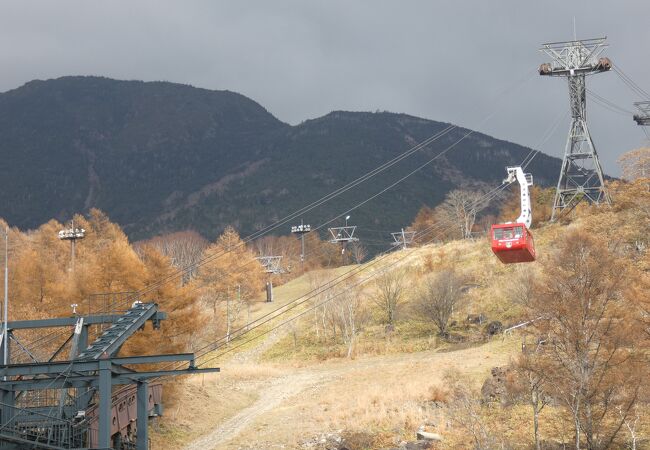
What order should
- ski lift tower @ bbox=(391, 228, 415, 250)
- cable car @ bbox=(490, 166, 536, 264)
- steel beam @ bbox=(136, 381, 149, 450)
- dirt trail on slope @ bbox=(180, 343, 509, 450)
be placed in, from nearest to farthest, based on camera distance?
steel beam @ bbox=(136, 381, 149, 450), cable car @ bbox=(490, 166, 536, 264), dirt trail on slope @ bbox=(180, 343, 509, 450), ski lift tower @ bbox=(391, 228, 415, 250)

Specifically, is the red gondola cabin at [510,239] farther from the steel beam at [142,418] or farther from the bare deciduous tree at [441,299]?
the bare deciduous tree at [441,299]

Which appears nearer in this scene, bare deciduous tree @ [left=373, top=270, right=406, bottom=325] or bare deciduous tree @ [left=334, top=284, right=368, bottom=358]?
bare deciduous tree @ [left=334, top=284, right=368, bottom=358]

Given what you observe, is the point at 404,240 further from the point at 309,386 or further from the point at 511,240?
the point at 511,240

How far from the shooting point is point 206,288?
7788cm

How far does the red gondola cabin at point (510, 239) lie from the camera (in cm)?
3703

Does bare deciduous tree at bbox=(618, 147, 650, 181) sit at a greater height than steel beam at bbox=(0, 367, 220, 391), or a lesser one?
greater

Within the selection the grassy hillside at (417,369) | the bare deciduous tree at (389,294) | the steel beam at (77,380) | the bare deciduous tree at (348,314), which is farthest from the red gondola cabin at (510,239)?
the bare deciduous tree at (389,294)

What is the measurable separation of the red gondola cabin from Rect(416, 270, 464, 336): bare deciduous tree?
27.3 m

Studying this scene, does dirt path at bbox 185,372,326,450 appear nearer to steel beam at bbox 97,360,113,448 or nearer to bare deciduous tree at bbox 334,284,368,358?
bare deciduous tree at bbox 334,284,368,358

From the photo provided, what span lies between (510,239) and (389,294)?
117 ft

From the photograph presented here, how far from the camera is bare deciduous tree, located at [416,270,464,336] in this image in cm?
6494

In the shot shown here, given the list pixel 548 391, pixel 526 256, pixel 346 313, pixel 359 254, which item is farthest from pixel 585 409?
pixel 359 254

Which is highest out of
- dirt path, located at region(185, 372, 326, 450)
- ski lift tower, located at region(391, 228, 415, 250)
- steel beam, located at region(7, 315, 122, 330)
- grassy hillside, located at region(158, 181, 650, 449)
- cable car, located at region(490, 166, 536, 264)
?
ski lift tower, located at region(391, 228, 415, 250)

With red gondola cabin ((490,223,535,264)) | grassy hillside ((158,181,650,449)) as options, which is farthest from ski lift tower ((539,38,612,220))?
red gondola cabin ((490,223,535,264))
